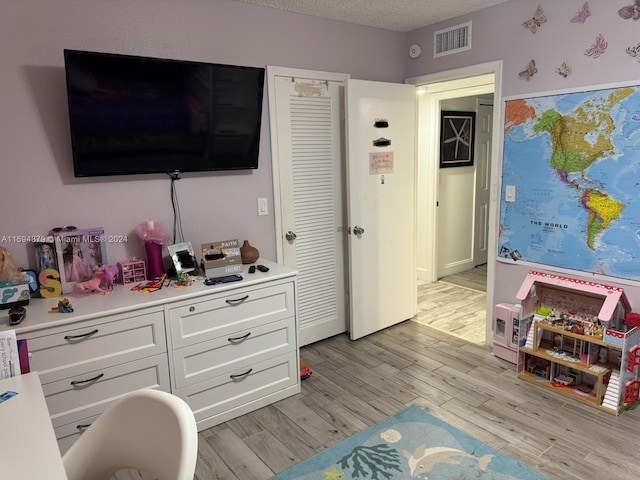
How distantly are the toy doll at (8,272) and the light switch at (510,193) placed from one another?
3.00 m

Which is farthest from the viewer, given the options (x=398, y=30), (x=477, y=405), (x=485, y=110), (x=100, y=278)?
(x=485, y=110)

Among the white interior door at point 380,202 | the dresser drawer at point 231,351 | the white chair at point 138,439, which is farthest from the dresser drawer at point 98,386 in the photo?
the white interior door at point 380,202

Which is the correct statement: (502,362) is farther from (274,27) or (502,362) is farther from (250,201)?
(274,27)

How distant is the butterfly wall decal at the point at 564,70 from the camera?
2.81m

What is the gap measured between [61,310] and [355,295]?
2107mm

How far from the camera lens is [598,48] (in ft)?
8.75

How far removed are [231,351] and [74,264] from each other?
0.97 metres

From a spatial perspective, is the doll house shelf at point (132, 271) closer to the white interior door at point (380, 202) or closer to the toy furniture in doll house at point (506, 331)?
the white interior door at point (380, 202)

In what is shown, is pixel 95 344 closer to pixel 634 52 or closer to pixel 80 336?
pixel 80 336

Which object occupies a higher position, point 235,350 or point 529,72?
point 529,72

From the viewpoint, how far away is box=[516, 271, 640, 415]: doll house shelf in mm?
2582

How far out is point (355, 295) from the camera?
361cm

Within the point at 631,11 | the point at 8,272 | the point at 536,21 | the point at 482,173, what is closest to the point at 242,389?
the point at 8,272

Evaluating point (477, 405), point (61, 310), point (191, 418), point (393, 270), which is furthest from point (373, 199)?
point (191, 418)
